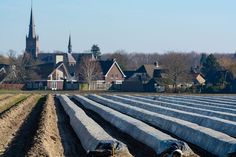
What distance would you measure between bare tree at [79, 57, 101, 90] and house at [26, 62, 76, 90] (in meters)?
2.90

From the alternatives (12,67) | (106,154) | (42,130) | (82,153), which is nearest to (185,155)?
(106,154)

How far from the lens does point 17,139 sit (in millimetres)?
19641

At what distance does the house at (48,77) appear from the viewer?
10188 cm

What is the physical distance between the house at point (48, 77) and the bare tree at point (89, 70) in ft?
9.52

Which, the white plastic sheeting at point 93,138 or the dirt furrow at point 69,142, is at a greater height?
the white plastic sheeting at point 93,138

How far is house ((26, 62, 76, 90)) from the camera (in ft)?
334

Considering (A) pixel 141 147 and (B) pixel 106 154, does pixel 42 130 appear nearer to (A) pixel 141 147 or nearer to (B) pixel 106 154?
(A) pixel 141 147

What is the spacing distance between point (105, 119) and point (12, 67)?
3161 inches

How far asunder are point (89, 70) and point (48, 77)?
796 cm

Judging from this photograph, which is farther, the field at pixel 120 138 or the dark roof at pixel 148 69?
the dark roof at pixel 148 69

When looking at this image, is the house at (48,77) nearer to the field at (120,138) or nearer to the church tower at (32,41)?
the church tower at (32,41)

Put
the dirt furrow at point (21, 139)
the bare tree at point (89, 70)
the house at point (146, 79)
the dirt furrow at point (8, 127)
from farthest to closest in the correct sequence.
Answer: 1. the bare tree at point (89, 70)
2. the house at point (146, 79)
3. the dirt furrow at point (8, 127)
4. the dirt furrow at point (21, 139)

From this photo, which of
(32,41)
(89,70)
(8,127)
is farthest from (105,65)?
(8,127)

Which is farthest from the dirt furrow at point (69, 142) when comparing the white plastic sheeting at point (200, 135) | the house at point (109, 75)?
the house at point (109, 75)
